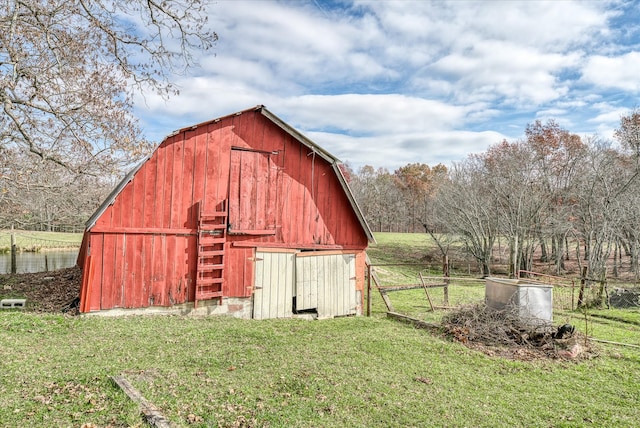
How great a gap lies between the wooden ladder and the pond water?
1538 centimetres

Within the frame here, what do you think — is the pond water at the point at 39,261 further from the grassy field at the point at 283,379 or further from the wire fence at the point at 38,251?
the grassy field at the point at 283,379

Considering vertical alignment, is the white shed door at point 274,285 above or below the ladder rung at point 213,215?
below

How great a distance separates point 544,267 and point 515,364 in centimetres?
2849

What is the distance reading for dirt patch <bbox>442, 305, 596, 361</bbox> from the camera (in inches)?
335

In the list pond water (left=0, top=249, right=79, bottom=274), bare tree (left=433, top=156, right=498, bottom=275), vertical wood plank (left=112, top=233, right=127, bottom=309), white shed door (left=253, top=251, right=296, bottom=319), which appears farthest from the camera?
bare tree (left=433, top=156, right=498, bottom=275)

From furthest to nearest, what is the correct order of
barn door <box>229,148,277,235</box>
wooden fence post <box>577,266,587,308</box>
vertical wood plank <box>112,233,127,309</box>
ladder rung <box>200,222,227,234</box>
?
wooden fence post <box>577,266,587,308</box> < barn door <box>229,148,277,235</box> < ladder rung <box>200,222,227,234</box> < vertical wood plank <box>112,233,127,309</box>

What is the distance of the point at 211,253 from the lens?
10586 millimetres

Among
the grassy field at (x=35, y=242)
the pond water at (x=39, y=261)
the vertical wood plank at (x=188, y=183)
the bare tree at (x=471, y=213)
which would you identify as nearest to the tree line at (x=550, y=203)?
the bare tree at (x=471, y=213)

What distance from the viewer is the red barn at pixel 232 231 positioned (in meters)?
9.84

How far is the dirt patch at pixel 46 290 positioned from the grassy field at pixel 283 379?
1247 mm

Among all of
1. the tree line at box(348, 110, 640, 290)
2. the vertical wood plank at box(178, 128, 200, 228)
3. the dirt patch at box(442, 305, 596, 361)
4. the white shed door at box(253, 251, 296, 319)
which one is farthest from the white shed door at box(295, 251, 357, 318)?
the tree line at box(348, 110, 640, 290)

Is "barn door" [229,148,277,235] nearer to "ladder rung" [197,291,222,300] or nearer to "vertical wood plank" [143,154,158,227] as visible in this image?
"ladder rung" [197,291,222,300]

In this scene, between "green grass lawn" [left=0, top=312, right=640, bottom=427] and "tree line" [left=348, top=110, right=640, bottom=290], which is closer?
"green grass lawn" [left=0, top=312, right=640, bottom=427]

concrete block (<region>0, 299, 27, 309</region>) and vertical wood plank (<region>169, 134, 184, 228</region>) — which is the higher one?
vertical wood plank (<region>169, 134, 184, 228</region>)
